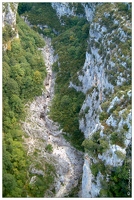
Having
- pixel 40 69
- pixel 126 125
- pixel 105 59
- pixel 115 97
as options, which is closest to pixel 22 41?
pixel 40 69

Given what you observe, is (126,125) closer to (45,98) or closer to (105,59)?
(105,59)

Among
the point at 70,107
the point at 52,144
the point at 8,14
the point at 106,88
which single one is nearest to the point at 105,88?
the point at 106,88

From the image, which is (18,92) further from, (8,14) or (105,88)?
(105,88)

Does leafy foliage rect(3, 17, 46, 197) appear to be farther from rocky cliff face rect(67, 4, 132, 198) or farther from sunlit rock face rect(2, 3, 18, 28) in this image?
rocky cliff face rect(67, 4, 132, 198)

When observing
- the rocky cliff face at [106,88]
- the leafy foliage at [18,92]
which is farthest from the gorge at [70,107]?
the rocky cliff face at [106,88]

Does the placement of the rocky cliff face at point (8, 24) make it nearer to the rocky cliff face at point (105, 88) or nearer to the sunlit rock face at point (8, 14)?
the sunlit rock face at point (8, 14)
